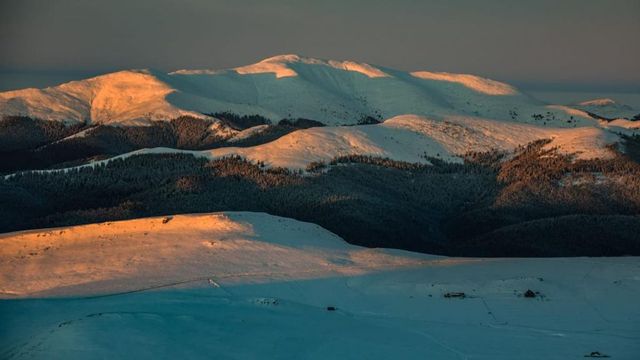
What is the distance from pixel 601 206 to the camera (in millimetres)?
81750

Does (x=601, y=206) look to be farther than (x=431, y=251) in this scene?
Yes

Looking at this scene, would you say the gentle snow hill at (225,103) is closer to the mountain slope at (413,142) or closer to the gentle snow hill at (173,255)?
the mountain slope at (413,142)

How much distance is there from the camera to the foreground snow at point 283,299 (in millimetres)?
31969

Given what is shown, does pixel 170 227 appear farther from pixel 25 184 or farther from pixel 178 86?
pixel 178 86

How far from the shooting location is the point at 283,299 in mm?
39281

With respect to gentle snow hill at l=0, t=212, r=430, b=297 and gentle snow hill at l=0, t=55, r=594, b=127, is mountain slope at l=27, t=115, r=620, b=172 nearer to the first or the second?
gentle snow hill at l=0, t=212, r=430, b=297

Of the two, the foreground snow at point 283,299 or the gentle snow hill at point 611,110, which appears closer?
the foreground snow at point 283,299

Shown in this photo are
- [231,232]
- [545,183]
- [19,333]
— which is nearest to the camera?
[19,333]

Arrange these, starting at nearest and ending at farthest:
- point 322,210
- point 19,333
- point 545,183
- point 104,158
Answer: point 19,333
point 322,210
point 545,183
point 104,158

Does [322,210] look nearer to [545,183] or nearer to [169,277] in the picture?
[545,183]

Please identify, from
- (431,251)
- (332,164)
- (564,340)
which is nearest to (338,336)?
(564,340)

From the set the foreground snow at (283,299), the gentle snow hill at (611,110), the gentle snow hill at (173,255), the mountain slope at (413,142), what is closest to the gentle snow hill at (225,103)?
the gentle snow hill at (611,110)

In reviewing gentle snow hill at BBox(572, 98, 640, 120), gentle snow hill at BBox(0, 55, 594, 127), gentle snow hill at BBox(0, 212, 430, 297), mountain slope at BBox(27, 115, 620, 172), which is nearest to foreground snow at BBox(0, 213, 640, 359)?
gentle snow hill at BBox(0, 212, 430, 297)

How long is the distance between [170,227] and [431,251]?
20569 mm
